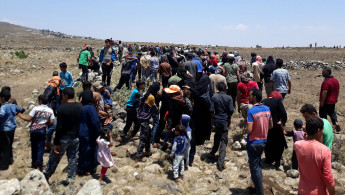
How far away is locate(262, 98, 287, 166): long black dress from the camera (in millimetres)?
5422

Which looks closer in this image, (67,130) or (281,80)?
(67,130)

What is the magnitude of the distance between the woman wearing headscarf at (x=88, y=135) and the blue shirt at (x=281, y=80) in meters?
5.36

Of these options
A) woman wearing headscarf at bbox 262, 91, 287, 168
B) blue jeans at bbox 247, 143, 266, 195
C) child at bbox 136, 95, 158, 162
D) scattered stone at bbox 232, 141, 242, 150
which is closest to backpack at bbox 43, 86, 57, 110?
child at bbox 136, 95, 158, 162

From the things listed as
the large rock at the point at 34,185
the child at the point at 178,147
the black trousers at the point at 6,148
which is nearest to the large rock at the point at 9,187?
the large rock at the point at 34,185

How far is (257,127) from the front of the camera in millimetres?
4418

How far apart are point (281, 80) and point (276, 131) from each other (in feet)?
7.84

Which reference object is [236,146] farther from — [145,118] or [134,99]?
[134,99]

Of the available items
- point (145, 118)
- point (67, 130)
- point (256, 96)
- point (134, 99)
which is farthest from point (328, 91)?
point (67, 130)

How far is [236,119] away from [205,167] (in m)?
3.55

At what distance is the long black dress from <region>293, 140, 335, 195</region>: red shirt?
2266mm

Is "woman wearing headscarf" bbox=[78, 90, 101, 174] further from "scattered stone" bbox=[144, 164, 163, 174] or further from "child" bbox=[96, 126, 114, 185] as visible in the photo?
"scattered stone" bbox=[144, 164, 163, 174]

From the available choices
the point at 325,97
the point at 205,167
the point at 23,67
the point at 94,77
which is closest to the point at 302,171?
the point at 205,167

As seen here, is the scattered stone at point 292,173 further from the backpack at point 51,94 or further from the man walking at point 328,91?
the backpack at point 51,94

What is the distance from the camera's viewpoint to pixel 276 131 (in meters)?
5.84
